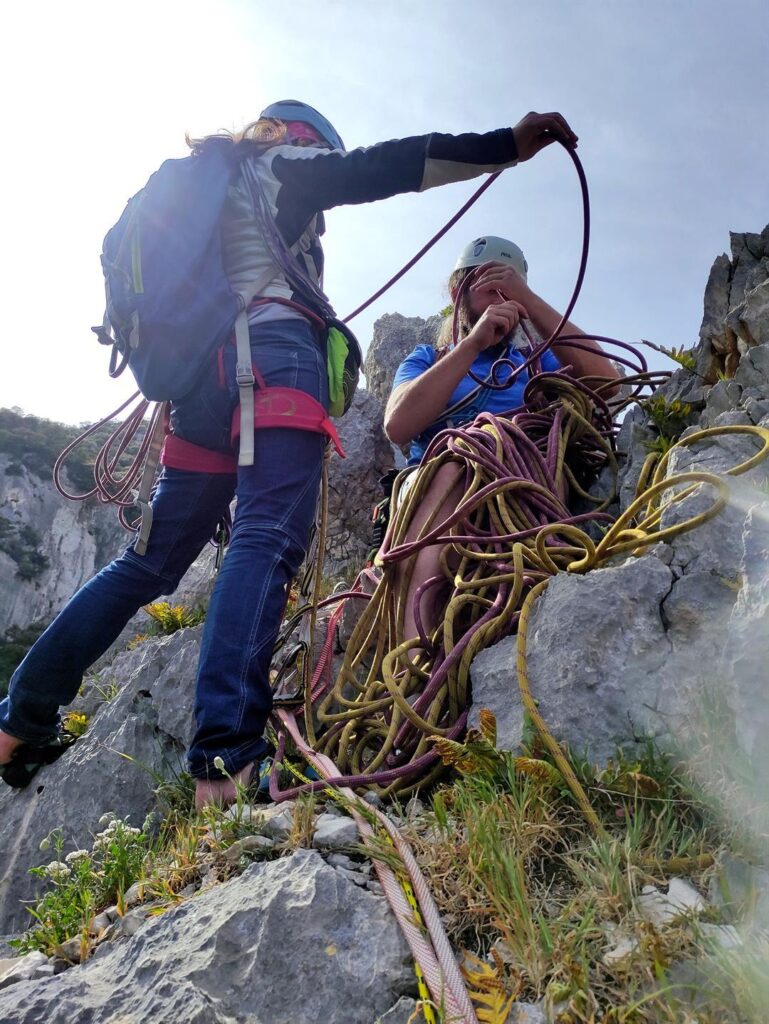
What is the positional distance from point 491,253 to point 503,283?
45cm

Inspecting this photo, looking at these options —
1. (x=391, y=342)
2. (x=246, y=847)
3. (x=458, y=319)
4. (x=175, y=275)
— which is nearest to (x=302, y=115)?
(x=175, y=275)

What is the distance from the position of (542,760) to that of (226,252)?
1.89 metres

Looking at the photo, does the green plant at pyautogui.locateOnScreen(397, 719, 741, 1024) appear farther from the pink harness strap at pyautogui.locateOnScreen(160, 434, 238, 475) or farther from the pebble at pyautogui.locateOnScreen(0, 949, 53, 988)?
the pink harness strap at pyautogui.locateOnScreen(160, 434, 238, 475)

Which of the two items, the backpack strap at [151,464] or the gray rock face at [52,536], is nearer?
the backpack strap at [151,464]

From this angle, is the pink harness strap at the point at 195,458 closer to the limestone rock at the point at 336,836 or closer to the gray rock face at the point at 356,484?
the limestone rock at the point at 336,836

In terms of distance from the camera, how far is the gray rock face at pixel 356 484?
5.65 metres

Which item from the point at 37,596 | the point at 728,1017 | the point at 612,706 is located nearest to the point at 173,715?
the point at 612,706

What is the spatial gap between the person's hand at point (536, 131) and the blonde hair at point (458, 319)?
1714mm

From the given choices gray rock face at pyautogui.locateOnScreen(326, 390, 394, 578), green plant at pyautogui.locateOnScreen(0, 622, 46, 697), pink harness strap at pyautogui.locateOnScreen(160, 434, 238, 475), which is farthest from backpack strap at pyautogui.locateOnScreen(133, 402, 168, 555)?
green plant at pyautogui.locateOnScreen(0, 622, 46, 697)

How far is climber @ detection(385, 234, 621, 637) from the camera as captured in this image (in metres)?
3.20

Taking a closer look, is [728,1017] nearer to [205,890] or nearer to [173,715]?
[205,890]

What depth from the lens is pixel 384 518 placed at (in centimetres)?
363

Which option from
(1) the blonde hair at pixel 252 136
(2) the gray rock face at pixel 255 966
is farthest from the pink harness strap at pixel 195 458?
(2) the gray rock face at pixel 255 966

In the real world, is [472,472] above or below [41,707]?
above
